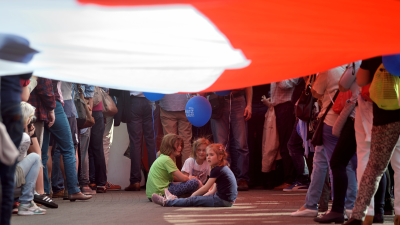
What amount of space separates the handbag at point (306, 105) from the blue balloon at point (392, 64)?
1.44 m

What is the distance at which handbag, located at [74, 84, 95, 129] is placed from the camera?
239 inches

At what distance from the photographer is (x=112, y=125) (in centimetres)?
778

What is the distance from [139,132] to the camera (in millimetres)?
7383

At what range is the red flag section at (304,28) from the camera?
2562mm

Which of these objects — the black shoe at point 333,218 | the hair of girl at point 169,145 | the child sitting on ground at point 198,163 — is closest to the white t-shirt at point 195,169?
the child sitting on ground at point 198,163

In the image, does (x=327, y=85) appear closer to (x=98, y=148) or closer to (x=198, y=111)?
(x=198, y=111)

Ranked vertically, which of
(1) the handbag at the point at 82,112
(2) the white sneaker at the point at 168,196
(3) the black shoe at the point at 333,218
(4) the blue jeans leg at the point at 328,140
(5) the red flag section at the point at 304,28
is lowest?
(2) the white sneaker at the point at 168,196

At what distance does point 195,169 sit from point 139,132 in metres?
1.68

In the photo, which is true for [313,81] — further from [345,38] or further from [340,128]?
[345,38]

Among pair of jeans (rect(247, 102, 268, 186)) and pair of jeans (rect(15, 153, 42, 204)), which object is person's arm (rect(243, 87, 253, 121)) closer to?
pair of jeans (rect(247, 102, 268, 186))

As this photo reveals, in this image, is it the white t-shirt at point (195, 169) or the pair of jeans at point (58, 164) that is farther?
the white t-shirt at point (195, 169)

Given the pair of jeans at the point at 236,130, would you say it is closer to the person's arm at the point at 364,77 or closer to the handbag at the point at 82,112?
the handbag at the point at 82,112

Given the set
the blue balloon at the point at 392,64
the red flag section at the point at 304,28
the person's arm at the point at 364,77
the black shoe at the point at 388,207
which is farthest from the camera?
the black shoe at the point at 388,207

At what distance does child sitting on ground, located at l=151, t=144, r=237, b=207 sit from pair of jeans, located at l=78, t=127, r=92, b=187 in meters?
1.75
